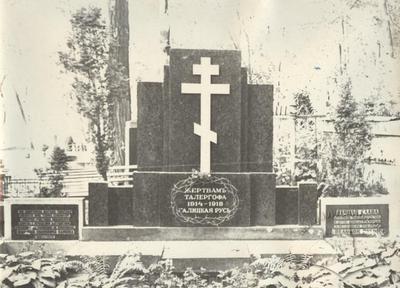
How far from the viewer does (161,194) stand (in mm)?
2121

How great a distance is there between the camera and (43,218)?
6.69ft

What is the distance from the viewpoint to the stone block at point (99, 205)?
2.11 m

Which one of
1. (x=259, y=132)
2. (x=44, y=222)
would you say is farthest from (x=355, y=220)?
(x=44, y=222)

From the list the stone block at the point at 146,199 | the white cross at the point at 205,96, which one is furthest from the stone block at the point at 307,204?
the stone block at the point at 146,199

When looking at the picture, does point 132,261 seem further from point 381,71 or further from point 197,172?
point 381,71

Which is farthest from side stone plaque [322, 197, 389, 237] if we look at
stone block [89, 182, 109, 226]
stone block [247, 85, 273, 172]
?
stone block [89, 182, 109, 226]

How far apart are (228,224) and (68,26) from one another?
3.87 feet

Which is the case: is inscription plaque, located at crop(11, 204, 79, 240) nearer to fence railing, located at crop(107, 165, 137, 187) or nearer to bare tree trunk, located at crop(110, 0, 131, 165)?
fence railing, located at crop(107, 165, 137, 187)

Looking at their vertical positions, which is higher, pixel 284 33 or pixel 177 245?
pixel 284 33

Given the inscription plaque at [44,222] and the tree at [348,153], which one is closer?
the inscription plaque at [44,222]

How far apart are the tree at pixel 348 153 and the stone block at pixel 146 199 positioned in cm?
85

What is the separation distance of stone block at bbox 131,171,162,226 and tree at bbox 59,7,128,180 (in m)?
0.19

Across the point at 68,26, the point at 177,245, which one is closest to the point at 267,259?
the point at 177,245

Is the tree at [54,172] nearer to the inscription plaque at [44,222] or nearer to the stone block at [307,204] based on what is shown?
the inscription plaque at [44,222]
